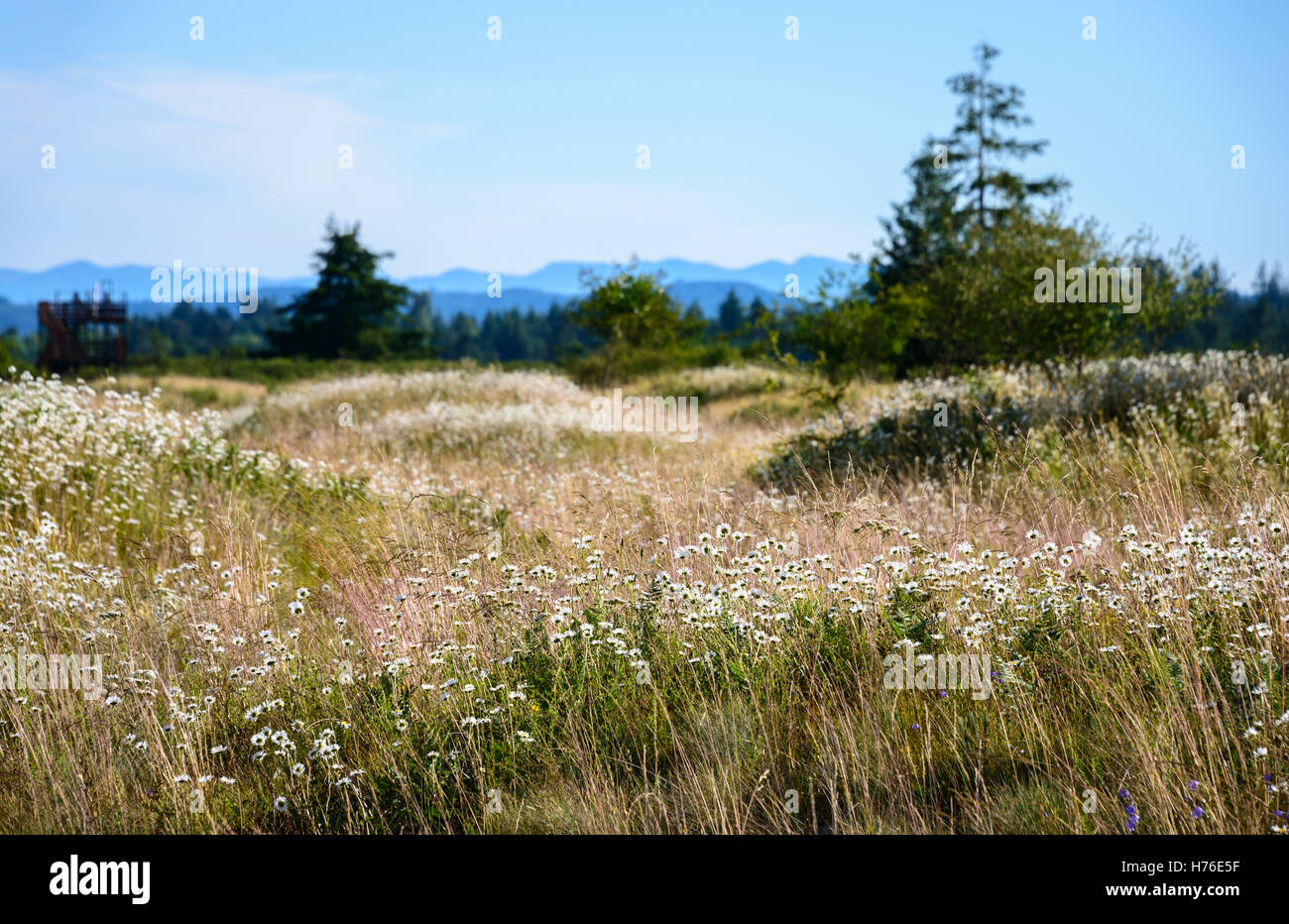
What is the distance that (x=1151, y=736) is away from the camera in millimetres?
3098

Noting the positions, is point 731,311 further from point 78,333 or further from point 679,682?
point 679,682

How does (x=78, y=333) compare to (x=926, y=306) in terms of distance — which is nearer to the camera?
(x=926, y=306)

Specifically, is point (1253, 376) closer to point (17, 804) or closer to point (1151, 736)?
point (1151, 736)

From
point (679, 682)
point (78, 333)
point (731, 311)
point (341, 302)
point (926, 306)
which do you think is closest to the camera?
point (679, 682)

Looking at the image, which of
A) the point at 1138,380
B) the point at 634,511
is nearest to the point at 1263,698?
the point at 634,511

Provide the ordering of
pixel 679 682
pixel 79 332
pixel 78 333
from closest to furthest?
pixel 679 682 → pixel 78 333 → pixel 79 332

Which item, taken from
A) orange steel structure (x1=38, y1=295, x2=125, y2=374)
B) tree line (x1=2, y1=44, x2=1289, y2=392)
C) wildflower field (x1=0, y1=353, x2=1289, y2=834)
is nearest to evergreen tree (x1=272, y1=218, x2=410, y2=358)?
tree line (x1=2, y1=44, x2=1289, y2=392)

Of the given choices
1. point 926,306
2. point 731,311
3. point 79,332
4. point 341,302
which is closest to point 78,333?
point 79,332

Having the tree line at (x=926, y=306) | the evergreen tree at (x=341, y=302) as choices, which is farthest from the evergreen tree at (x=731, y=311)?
the evergreen tree at (x=341, y=302)

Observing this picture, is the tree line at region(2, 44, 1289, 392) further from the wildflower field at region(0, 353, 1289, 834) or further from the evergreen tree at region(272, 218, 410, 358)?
the wildflower field at region(0, 353, 1289, 834)

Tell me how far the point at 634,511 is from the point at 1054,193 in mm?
39142

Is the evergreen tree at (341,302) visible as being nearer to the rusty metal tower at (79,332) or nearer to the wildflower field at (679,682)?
the rusty metal tower at (79,332)

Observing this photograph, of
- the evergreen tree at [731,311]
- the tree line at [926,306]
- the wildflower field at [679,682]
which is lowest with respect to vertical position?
the wildflower field at [679,682]
